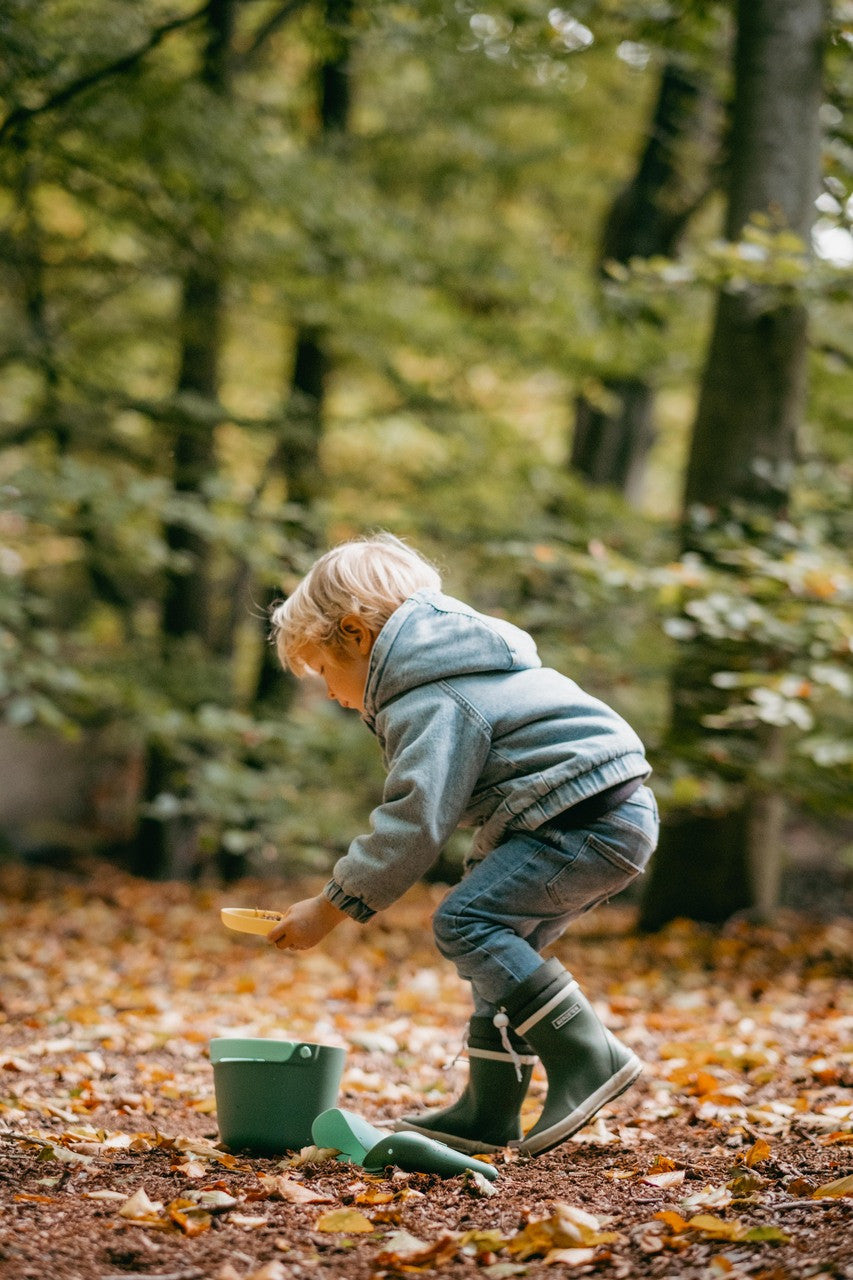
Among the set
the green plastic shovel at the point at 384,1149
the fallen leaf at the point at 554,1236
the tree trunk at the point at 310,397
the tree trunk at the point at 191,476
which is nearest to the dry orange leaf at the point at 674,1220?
the fallen leaf at the point at 554,1236

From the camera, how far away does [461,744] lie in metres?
2.30

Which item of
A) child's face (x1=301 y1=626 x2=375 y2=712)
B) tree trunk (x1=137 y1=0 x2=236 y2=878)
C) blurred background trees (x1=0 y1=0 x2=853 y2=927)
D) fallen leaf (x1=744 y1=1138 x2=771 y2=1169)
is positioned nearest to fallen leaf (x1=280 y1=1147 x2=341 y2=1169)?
fallen leaf (x1=744 y1=1138 x2=771 y2=1169)

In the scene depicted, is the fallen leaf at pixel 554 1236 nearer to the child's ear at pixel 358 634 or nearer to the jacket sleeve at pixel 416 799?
the jacket sleeve at pixel 416 799

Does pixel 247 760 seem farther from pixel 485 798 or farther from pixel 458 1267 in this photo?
pixel 458 1267

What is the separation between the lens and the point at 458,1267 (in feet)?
5.49

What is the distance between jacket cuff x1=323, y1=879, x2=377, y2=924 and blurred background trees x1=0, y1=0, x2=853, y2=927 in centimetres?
221

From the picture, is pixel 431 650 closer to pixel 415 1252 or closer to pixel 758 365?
pixel 415 1252

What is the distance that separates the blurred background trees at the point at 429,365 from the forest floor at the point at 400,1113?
2.48 ft


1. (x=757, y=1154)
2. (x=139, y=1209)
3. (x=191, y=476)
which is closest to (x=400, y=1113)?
(x=757, y=1154)

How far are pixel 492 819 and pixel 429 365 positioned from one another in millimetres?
7280

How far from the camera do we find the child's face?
2.51 metres

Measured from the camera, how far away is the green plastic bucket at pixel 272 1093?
2.38 meters

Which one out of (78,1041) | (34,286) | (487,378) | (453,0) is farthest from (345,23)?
(487,378)

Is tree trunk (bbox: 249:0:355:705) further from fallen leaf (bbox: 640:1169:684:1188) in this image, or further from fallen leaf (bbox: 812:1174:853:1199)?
fallen leaf (bbox: 812:1174:853:1199)
